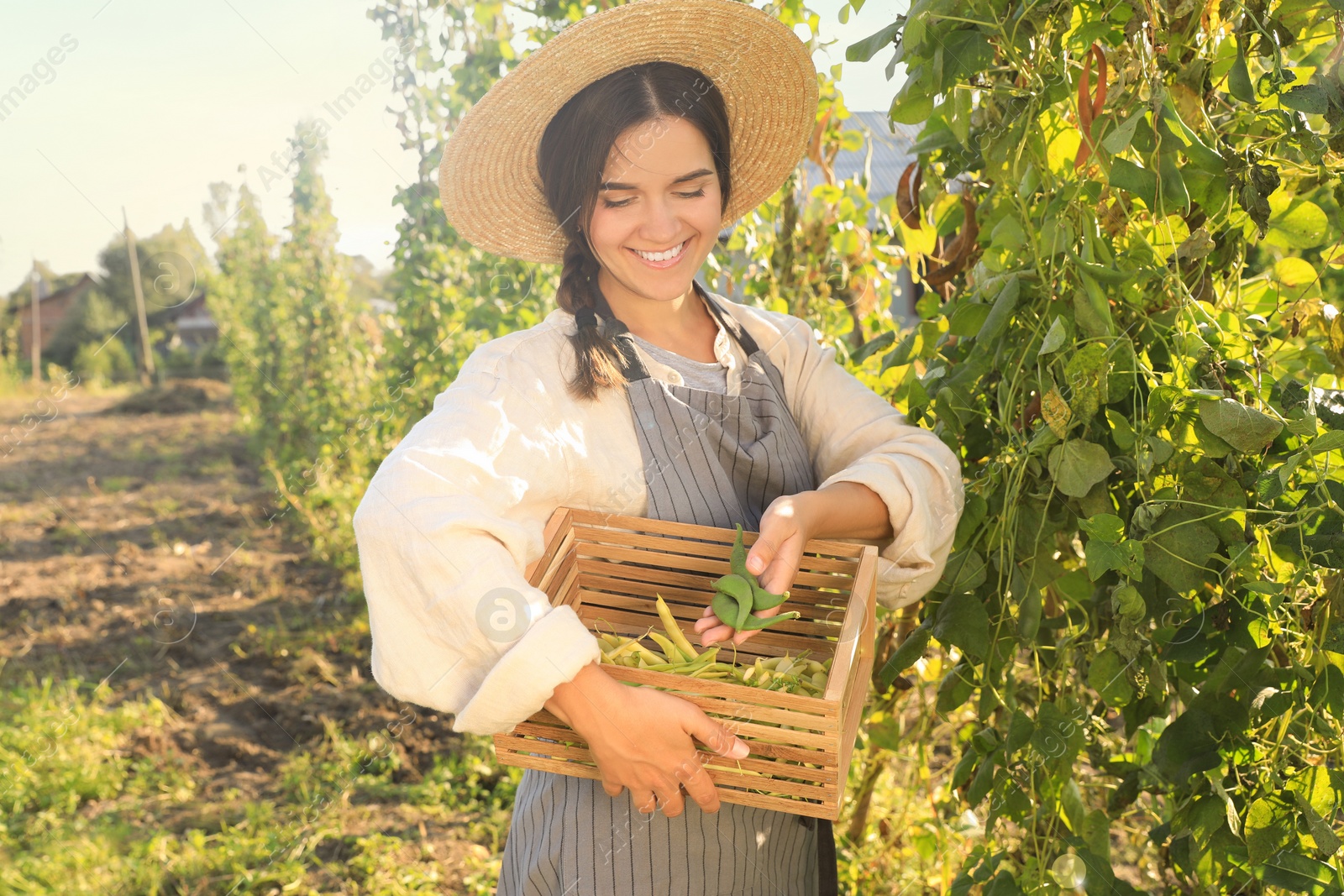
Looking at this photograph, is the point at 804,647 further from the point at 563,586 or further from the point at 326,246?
the point at 326,246

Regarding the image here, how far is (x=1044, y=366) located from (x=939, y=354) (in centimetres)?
31

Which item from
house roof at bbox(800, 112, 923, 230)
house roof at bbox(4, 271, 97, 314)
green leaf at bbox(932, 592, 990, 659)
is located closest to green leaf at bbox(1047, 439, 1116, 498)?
green leaf at bbox(932, 592, 990, 659)

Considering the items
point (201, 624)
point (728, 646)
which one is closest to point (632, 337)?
point (728, 646)

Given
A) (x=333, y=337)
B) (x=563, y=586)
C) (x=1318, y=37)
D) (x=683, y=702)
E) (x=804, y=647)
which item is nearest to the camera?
(x=683, y=702)

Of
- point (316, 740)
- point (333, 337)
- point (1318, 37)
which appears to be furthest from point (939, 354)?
point (333, 337)

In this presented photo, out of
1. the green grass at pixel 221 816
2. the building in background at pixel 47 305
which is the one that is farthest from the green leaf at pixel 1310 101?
the building in background at pixel 47 305

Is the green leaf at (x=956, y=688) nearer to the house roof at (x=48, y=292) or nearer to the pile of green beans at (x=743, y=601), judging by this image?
the pile of green beans at (x=743, y=601)

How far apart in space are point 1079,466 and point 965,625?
0.96 feet

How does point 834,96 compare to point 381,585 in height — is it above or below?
above

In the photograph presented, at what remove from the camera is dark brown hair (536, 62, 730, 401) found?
137 centimetres

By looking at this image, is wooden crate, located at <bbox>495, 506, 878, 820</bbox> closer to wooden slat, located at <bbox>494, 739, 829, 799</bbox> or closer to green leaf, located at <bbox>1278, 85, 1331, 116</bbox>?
wooden slat, located at <bbox>494, 739, 829, 799</bbox>

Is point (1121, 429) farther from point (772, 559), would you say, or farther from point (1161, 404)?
point (772, 559)

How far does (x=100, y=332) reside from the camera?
479 inches

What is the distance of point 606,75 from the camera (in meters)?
1.43
